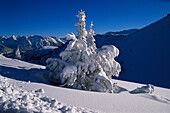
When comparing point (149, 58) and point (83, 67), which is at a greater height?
point (149, 58)

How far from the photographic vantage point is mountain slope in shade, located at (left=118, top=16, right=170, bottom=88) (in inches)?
1137

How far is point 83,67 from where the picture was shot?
7.82m

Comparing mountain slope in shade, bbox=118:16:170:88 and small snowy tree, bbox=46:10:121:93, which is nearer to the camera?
small snowy tree, bbox=46:10:121:93

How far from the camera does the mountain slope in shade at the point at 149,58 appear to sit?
2888 centimetres

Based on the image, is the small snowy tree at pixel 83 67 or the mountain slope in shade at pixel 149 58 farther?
the mountain slope in shade at pixel 149 58

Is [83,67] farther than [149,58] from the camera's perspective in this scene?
No

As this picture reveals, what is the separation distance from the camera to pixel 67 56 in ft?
27.6

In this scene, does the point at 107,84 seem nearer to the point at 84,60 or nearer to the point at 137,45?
the point at 84,60

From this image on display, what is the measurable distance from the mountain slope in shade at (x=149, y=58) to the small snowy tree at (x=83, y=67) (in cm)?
2363

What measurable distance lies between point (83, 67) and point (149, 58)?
110 ft

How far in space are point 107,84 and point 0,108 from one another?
5797mm

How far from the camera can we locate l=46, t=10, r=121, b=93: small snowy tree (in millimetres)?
7453

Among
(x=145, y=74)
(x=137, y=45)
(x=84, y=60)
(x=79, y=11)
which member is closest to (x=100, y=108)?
(x=84, y=60)

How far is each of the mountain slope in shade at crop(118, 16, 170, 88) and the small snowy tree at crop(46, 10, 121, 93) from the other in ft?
77.5
